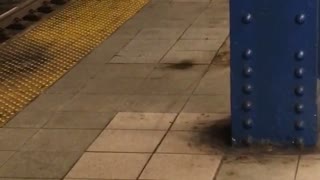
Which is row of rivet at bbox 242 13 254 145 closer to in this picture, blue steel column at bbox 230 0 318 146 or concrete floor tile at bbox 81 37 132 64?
blue steel column at bbox 230 0 318 146

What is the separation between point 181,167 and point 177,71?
1885mm

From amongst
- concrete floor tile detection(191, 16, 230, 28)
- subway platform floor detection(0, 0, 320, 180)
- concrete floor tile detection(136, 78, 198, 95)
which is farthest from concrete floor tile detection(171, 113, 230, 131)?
concrete floor tile detection(191, 16, 230, 28)

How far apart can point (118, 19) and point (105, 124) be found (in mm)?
3048

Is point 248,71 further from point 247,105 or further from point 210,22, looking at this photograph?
point 210,22

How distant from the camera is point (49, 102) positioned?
5.44 m

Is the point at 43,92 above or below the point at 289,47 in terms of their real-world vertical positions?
below

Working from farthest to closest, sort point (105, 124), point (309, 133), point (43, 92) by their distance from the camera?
point (43, 92), point (105, 124), point (309, 133)

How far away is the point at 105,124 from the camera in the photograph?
16.1 ft

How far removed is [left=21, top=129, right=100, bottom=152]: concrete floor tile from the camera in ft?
15.0

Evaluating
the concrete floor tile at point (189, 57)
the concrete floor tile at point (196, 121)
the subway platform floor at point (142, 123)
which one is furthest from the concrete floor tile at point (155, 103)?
the concrete floor tile at point (189, 57)

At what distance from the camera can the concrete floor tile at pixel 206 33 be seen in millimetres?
6944

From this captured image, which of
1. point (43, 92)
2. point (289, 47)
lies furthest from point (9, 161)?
point (289, 47)

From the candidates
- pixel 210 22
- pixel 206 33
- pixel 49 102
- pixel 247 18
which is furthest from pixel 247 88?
pixel 210 22

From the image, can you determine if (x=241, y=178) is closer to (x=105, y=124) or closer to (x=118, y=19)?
(x=105, y=124)
